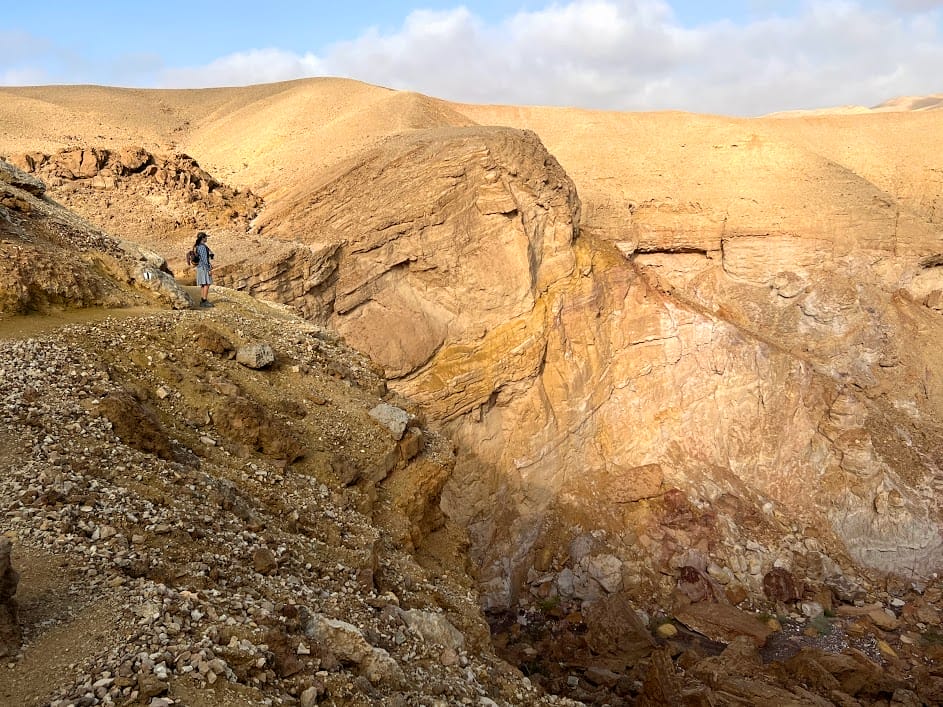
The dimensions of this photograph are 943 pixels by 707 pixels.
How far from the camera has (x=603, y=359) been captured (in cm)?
1888

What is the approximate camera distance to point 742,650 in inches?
542

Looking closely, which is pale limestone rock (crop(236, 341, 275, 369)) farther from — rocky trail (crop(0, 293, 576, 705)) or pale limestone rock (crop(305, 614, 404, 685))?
pale limestone rock (crop(305, 614, 404, 685))

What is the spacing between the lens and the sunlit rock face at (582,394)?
1659cm

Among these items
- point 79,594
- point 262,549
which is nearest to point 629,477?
point 262,549

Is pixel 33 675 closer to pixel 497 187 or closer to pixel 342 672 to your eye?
pixel 342 672

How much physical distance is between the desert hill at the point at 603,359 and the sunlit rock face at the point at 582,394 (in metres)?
0.06

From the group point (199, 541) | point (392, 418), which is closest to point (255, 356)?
point (392, 418)

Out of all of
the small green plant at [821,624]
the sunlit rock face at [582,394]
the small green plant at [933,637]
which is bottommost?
the small green plant at [821,624]

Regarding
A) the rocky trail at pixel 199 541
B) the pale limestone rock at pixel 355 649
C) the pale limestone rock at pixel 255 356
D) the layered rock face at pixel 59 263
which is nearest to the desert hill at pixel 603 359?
the layered rock face at pixel 59 263

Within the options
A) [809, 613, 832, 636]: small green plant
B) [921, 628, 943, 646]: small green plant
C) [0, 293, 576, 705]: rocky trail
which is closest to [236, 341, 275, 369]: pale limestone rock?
[0, 293, 576, 705]: rocky trail

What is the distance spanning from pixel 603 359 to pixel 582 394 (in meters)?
1.20

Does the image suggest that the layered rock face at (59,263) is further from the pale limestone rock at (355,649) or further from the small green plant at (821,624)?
the small green plant at (821,624)

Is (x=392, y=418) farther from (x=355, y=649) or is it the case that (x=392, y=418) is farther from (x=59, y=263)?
(x=59, y=263)

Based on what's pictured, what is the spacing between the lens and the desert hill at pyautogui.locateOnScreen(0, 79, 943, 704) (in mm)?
15000
